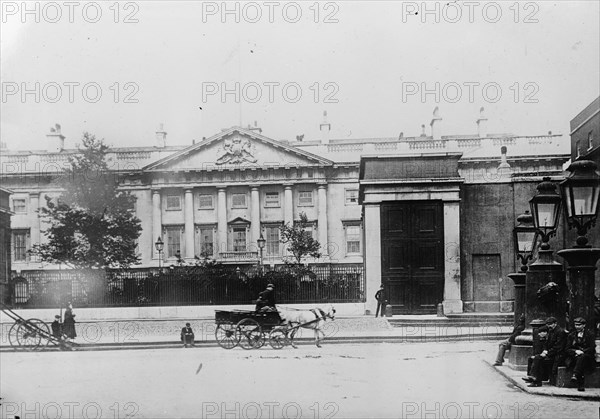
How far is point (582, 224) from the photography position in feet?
33.0

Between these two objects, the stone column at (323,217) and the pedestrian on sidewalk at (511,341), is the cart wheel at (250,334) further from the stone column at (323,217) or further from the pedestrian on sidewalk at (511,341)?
the stone column at (323,217)

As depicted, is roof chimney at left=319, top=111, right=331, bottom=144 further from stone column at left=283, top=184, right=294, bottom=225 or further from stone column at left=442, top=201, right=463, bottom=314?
stone column at left=442, top=201, right=463, bottom=314

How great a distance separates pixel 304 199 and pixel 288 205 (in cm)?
96

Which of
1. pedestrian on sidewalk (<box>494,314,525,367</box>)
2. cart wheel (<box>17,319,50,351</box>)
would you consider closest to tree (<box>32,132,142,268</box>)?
cart wheel (<box>17,319,50,351</box>)

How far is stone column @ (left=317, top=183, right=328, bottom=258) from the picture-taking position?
24.5 m

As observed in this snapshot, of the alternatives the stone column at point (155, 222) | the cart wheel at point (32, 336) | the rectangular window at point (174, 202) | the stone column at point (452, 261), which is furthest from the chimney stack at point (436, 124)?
the cart wheel at point (32, 336)

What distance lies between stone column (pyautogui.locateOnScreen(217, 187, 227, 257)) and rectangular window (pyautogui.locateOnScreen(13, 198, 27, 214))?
5.77 meters

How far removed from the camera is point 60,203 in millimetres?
19406

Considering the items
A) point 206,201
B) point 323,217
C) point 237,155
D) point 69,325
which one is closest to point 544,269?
point 206,201

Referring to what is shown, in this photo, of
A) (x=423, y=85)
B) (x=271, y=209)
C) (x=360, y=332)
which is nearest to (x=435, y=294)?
(x=360, y=332)

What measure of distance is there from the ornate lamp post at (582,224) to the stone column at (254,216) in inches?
437

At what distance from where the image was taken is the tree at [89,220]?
1858 cm

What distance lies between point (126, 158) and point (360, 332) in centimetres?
886

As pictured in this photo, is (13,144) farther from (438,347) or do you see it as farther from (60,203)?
(438,347)
